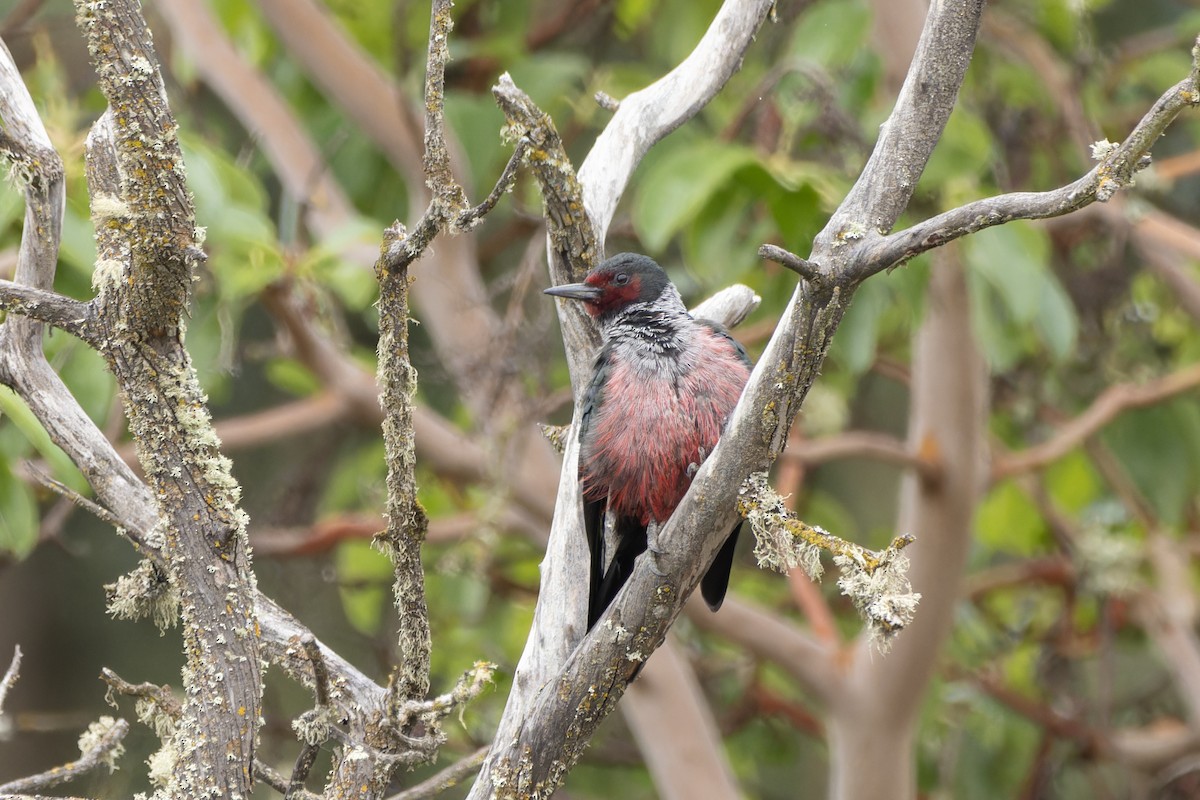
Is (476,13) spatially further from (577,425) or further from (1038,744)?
(1038,744)

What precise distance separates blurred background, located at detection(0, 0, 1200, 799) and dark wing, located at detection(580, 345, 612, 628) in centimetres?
77

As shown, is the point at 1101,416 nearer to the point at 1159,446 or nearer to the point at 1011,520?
the point at 1159,446

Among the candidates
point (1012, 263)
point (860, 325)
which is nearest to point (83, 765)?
point (860, 325)

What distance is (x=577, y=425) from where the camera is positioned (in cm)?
266

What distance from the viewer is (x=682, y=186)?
3777 millimetres

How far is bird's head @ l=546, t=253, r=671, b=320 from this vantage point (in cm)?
285

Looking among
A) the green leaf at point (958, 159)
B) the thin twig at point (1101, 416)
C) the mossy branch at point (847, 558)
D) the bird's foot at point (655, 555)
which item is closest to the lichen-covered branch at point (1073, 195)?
the mossy branch at point (847, 558)

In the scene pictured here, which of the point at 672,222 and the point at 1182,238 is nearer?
the point at 672,222

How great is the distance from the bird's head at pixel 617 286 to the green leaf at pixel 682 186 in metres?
0.19

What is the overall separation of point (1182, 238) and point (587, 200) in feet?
11.1

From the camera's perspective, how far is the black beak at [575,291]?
2787 millimetres

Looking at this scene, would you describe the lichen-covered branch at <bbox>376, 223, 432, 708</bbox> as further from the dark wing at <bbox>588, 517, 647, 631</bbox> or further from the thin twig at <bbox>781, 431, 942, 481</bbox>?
the thin twig at <bbox>781, 431, 942, 481</bbox>

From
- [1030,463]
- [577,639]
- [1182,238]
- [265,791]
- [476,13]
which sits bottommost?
[577,639]

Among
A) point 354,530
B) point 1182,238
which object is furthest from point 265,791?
point 1182,238
